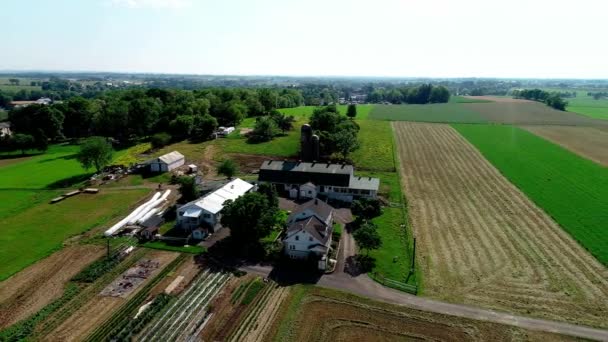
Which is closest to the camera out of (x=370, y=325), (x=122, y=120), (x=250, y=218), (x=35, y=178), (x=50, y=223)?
(x=370, y=325)

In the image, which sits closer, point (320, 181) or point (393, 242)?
point (393, 242)

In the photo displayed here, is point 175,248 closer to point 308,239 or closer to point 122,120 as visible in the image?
point 308,239

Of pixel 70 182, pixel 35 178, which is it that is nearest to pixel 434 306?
pixel 70 182

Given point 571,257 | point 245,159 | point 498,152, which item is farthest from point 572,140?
point 245,159

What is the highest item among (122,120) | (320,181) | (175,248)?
(122,120)

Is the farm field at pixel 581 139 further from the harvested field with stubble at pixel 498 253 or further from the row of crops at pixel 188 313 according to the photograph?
the row of crops at pixel 188 313
